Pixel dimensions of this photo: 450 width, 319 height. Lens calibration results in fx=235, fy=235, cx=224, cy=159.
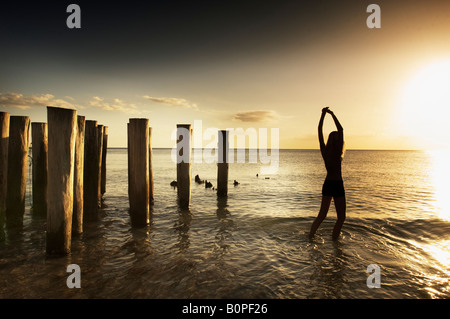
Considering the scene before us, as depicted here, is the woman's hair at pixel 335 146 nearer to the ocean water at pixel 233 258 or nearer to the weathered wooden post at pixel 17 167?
the ocean water at pixel 233 258

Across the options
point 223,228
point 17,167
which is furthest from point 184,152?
point 17,167

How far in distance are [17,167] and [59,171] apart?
2.95m

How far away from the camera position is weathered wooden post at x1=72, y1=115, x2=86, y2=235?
501cm

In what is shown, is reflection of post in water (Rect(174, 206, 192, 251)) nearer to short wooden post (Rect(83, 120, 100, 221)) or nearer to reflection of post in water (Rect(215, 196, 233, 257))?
reflection of post in water (Rect(215, 196, 233, 257))

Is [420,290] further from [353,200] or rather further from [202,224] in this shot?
[353,200]

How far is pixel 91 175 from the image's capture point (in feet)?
22.3

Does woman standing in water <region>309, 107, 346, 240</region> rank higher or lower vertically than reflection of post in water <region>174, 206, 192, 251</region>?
higher

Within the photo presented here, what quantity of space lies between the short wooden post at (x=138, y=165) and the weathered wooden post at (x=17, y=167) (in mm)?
2641

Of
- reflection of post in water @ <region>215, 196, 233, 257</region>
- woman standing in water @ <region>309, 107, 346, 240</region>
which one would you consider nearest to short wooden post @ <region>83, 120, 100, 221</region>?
reflection of post in water @ <region>215, 196, 233, 257</region>

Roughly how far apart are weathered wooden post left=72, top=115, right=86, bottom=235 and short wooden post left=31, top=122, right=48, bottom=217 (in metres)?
2.37

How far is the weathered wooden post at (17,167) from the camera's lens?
590 centimetres

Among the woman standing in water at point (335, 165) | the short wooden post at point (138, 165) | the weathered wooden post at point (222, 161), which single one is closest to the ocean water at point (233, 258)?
the short wooden post at point (138, 165)

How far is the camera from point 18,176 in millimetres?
6086
